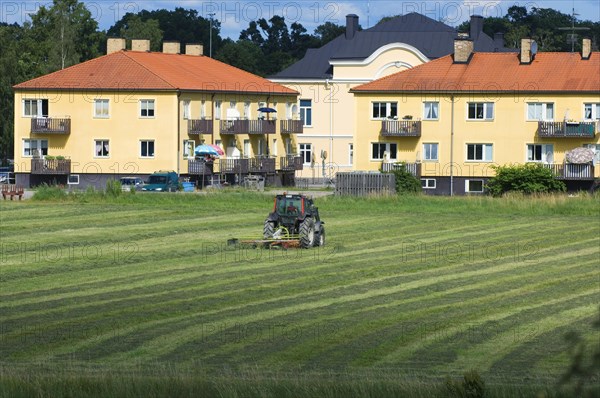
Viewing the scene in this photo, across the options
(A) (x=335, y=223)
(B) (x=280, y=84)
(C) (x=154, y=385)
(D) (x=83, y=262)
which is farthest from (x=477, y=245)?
(B) (x=280, y=84)

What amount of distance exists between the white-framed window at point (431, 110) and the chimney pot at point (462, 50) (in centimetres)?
297

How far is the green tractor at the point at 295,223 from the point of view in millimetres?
40250

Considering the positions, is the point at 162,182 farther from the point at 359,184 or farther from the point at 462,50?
the point at 462,50

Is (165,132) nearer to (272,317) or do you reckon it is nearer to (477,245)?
(477,245)

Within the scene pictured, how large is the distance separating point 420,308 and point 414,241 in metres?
15.5

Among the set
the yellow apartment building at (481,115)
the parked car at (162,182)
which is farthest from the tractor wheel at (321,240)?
the yellow apartment building at (481,115)

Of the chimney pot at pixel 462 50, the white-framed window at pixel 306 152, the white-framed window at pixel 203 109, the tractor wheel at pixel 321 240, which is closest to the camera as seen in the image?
the tractor wheel at pixel 321 240

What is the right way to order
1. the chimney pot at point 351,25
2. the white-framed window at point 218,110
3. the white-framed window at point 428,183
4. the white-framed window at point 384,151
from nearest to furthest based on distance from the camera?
the white-framed window at point 428,183
the white-framed window at point 384,151
the white-framed window at point 218,110
the chimney pot at point 351,25

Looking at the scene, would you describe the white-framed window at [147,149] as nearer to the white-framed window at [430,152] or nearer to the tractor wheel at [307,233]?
the white-framed window at [430,152]

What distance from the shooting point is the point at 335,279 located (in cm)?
3312

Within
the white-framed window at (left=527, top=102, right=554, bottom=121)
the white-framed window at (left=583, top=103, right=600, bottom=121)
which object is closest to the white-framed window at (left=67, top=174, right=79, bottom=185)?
the white-framed window at (left=527, top=102, right=554, bottom=121)

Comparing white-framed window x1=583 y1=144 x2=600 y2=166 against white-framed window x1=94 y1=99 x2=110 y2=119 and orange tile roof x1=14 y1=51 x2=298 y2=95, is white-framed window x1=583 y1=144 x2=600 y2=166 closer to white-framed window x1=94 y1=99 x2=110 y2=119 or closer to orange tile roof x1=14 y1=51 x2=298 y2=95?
orange tile roof x1=14 y1=51 x2=298 y2=95

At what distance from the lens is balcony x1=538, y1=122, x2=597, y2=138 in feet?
242

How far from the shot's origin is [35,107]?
266ft
